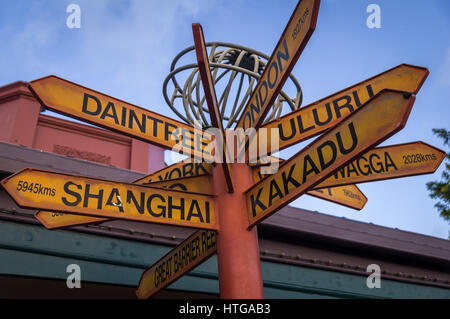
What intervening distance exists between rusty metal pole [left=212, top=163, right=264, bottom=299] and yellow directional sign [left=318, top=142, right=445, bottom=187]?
678mm

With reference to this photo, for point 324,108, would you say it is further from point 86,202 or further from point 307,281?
point 307,281

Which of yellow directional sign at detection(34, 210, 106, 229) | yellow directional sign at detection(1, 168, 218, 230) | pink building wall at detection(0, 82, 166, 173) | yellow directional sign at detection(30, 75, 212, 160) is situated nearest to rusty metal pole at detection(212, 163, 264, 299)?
yellow directional sign at detection(1, 168, 218, 230)

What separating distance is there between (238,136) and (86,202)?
139 centimetres

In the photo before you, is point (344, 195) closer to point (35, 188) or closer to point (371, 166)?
point (371, 166)

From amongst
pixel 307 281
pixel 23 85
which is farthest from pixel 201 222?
pixel 23 85

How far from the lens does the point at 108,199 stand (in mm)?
3369

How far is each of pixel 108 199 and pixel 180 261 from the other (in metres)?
0.99

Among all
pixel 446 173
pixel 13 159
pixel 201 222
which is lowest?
pixel 201 222

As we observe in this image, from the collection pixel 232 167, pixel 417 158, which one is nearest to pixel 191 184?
pixel 232 167

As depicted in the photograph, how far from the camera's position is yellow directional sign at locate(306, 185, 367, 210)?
458 centimetres

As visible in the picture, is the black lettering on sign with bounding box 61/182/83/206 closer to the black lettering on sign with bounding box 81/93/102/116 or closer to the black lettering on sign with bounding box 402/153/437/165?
the black lettering on sign with bounding box 81/93/102/116

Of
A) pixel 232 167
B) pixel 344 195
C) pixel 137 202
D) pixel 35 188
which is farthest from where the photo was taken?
pixel 344 195
